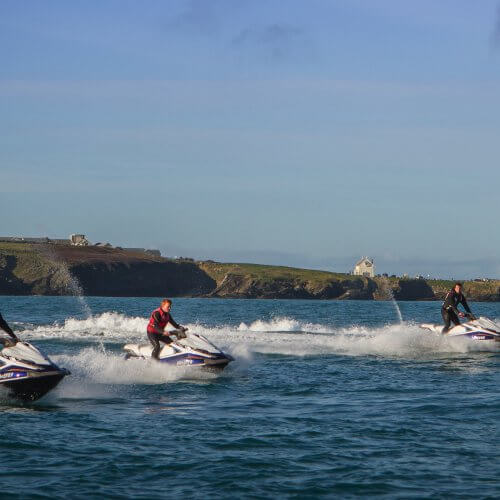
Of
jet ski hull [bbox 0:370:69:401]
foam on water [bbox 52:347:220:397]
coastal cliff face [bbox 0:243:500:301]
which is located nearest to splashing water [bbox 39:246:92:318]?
coastal cliff face [bbox 0:243:500:301]

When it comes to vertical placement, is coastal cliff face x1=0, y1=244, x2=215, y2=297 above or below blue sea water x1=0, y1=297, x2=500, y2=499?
above

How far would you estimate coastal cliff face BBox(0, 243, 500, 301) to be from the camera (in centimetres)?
15175

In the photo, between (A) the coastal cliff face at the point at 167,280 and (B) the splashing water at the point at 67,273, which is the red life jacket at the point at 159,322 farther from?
(A) the coastal cliff face at the point at 167,280

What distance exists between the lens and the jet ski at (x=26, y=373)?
61.7 feet

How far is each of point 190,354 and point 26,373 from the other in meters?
6.16

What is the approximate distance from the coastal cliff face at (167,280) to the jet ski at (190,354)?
120065 mm

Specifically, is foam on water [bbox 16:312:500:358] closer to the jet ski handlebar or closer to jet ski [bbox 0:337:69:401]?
the jet ski handlebar

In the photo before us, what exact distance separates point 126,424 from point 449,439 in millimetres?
5919

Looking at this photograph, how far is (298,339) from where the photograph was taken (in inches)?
1612

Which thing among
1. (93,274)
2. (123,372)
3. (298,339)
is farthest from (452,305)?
(93,274)

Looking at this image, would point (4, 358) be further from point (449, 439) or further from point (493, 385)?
point (493, 385)

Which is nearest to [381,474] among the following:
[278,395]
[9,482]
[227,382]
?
[9,482]

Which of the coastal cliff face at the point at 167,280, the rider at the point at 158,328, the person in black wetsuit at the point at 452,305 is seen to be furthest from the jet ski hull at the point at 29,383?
the coastal cliff face at the point at 167,280

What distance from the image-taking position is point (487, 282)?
7589 inches
